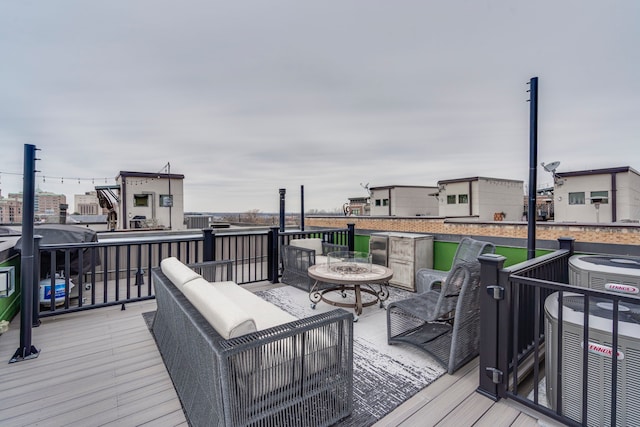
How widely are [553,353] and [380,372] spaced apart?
3.95 ft

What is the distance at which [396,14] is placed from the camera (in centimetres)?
399

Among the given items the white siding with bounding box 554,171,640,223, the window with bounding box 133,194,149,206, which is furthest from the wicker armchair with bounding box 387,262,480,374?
the window with bounding box 133,194,149,206

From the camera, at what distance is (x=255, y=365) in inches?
56.6

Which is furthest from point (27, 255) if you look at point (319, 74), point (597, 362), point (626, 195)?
point (626, 195)

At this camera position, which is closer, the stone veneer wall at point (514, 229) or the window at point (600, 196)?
the stone veneer wall at point (514, 229)

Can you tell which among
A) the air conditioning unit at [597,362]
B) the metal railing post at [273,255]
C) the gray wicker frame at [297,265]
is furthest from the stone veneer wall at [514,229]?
the metal railing post at [273,255]

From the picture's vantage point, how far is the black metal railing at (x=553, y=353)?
1463 millimetres

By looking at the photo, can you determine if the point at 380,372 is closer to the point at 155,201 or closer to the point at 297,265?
the point at 297,265

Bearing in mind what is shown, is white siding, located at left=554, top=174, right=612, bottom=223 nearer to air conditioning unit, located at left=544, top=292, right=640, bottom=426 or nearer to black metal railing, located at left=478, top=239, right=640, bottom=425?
black metal railing, located at left=478, top=239, right=640, bottom=425

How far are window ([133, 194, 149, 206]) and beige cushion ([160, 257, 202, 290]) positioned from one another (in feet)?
43.6

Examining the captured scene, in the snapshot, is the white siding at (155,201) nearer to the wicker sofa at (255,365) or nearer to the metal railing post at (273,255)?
the metal railing post at (273,255)

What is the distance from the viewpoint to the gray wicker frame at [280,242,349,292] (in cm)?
455

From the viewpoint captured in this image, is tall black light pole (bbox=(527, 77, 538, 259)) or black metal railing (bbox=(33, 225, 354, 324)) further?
black metal railing (bbox=(33, 225, 354, 324))

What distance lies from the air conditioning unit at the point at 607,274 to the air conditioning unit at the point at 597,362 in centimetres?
54
